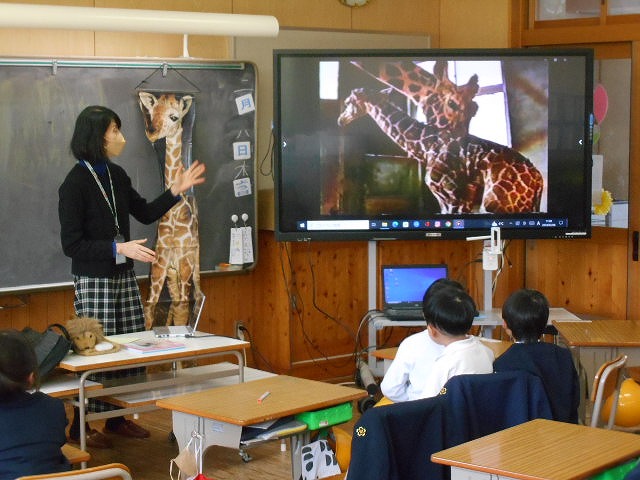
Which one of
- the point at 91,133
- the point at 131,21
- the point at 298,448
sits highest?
the point at 131,21

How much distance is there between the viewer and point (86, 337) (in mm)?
4762

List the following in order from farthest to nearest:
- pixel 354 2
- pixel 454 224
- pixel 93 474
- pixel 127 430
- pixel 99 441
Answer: pixel 354 2 < pixel 454 224 < pixel 127 430 < pixel 99 441 < pixel 93 474

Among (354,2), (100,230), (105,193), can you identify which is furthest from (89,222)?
(354,2)

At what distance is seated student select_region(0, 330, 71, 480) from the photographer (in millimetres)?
3197

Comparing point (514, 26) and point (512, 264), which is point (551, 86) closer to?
point (514, 26)

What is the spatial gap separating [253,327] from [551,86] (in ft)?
8.58

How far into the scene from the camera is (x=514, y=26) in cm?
731

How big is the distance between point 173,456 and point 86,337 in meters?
1.01

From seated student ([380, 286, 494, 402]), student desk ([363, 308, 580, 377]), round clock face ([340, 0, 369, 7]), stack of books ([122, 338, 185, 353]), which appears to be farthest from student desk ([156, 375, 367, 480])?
round clock face ([340, 0, 369, 7])

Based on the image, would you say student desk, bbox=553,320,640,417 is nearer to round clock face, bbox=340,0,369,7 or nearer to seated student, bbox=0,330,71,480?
seated student, bbox=0,330,71,480

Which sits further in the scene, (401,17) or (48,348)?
(401,17)

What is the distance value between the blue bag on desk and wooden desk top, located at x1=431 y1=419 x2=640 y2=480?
2.25 meters

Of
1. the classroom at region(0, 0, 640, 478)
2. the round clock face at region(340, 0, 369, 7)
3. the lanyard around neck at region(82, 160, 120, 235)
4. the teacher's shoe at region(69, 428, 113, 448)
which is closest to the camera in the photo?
the lanyard around neck at region(82, 160, 120, 235)

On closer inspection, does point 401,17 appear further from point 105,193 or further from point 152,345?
point 152,345
